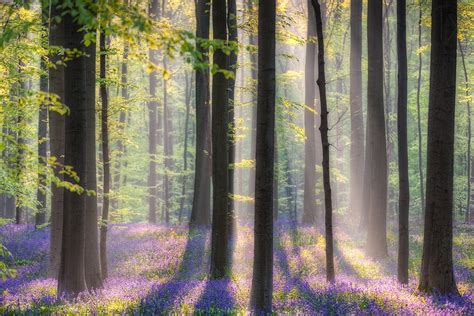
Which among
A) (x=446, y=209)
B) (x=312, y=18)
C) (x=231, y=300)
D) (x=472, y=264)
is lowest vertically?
(x=472, y=264)

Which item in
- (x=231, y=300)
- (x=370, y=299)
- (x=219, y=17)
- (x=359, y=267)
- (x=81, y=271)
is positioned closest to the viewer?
(x=370, y=299)

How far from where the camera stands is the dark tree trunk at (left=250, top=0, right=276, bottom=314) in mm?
7883

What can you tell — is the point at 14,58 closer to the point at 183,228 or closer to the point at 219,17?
the point at 219,17

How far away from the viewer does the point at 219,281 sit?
1076 centimetres

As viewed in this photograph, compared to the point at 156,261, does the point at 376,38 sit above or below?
above

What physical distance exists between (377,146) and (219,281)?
825 centimetres

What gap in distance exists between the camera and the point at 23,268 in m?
14.9

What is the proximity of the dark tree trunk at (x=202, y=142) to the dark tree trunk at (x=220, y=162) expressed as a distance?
6.12 meters

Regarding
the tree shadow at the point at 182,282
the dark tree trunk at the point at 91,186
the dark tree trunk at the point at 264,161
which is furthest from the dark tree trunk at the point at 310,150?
the dark tree trunk at the point at 264,161

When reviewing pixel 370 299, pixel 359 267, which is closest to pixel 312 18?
pixel 359 267

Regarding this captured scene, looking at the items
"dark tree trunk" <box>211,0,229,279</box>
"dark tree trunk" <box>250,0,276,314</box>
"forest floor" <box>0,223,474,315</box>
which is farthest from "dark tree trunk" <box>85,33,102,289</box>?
"dark tree trunk" <box>250,0,276,314</box>

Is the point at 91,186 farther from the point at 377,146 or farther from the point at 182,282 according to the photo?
the point at 377,146

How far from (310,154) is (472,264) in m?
9.73

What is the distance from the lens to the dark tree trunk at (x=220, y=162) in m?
11.5
